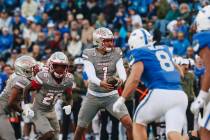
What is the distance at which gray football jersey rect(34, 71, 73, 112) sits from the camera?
32.5ft

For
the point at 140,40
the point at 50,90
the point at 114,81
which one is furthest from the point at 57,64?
the point at 140,40

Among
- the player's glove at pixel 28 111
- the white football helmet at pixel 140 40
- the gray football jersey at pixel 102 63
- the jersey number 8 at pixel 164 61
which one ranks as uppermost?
the white football helmet at pixel 140 40

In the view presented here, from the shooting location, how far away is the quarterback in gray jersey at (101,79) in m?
10.2

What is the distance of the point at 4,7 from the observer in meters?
20.5

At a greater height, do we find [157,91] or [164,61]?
[164,61]

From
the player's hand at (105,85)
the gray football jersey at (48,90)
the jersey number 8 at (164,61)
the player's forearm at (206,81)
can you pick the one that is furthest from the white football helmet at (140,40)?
the gray football jersey at (48,90)

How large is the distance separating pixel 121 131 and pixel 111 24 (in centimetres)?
494

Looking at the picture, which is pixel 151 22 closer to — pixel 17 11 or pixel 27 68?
pixel 17 11

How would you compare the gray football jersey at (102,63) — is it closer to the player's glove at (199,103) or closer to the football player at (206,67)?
the football player at (206,67)

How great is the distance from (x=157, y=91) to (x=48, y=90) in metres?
2.17

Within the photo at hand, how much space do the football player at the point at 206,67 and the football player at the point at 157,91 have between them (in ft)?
1.44

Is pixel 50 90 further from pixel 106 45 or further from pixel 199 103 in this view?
pixel 199 103

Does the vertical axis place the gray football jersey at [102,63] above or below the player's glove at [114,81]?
above

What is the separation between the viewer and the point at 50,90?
9961 mm
